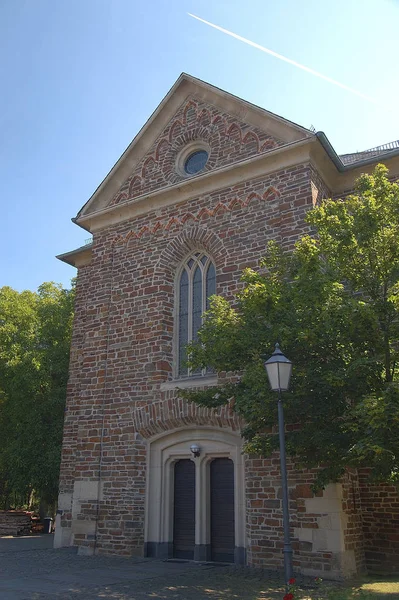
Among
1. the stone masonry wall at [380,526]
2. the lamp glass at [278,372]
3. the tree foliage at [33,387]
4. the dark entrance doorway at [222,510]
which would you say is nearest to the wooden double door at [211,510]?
the dark entrance doorway at [222,510]

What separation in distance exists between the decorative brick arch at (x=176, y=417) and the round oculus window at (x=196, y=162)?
6.37m

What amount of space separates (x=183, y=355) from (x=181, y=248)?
2831 millimetres

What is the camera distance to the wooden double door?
38.6ft

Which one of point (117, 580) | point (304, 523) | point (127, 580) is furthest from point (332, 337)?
point (117, 580)

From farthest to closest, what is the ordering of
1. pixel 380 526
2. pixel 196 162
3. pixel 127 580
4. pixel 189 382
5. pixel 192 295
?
pixel 196 162 → pixel 192 295 → pixel 189 382 → pixel 380 526 → pixel 127 580

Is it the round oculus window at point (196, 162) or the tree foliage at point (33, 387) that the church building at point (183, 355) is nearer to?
the round oculus window at point (196, 162)

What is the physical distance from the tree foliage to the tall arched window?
37.3ft

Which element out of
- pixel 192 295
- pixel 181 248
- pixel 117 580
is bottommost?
pixel 117 580

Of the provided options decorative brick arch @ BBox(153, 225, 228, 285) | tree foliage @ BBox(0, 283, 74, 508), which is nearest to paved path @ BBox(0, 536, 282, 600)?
decorative brick arch @ BBox(153, 225, 228, 285)

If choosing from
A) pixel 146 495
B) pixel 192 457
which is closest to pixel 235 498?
pixel 192 457

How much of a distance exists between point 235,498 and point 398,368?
4925mm

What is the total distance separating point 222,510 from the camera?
1195 centimetres

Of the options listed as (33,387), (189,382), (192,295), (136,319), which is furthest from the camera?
(33,387)

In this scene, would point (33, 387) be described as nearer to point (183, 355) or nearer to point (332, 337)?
point (183, 355)
